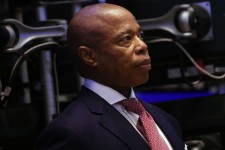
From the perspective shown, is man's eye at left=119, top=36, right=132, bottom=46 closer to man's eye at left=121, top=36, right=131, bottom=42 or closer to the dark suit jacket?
man's eye at left=121, top=36, right=131, bottom=42

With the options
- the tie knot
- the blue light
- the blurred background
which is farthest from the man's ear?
the blue light

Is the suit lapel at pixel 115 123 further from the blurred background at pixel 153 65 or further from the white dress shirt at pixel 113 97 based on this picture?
the blurred background at pixel 153 65

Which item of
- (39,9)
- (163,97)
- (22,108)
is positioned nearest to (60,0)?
(39,9)

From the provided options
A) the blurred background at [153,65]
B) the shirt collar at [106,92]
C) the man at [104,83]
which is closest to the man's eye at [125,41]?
the man at [104,83]

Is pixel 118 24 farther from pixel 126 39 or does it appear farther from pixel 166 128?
pixel 166 128

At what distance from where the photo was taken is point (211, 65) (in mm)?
1979

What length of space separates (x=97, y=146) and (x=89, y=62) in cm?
24

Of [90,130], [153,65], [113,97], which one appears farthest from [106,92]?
[153,65]

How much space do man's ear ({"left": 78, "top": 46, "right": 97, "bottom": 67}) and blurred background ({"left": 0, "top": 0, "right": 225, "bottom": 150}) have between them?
1.61 feet

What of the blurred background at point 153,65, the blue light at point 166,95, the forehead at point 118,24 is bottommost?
the blue light at point 166,95

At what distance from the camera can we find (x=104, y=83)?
1.22 m

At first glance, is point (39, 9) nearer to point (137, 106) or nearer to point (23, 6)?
point (23, 6)

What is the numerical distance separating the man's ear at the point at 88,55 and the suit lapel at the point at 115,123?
9 centimetres

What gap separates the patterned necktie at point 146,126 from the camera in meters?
1.17
